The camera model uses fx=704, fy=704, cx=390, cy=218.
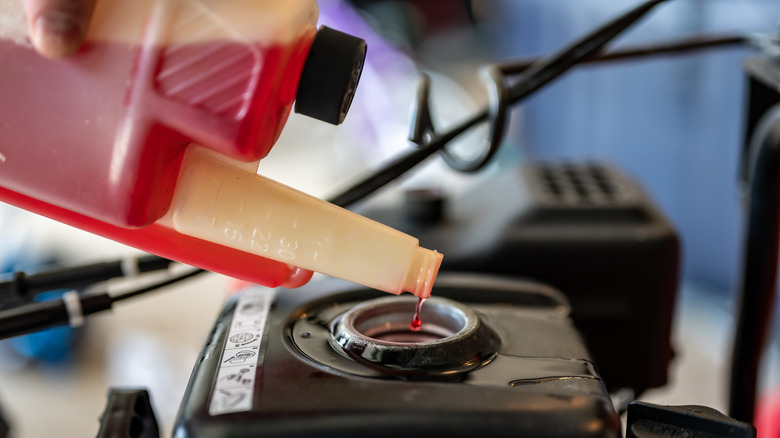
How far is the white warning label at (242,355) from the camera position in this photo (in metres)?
0.30

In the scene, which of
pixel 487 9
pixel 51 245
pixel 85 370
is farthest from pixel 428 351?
pixel 487 9

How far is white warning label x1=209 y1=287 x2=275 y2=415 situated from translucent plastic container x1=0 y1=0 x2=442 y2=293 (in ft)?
0.27

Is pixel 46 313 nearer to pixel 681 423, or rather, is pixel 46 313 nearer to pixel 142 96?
pixel 142 96

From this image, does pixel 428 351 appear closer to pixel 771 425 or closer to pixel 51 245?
pixel 771 425

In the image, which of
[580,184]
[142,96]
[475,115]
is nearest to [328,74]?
[142,96]

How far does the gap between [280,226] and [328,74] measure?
0.25ft

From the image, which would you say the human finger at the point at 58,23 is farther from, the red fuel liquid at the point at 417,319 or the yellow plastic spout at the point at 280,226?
the red fuel liquid at the point at 417,319

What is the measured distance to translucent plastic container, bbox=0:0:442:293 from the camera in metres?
0.25

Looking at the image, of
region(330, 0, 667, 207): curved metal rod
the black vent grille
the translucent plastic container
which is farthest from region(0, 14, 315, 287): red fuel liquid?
the black vent grille

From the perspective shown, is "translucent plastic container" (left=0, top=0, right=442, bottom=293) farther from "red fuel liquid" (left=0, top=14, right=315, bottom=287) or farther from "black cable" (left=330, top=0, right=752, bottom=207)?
"black cable" (left=330, top=0, right=752, bottom=207)

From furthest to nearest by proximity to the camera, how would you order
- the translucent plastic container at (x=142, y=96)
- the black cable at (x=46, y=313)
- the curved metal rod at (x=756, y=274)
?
the curved metal rod at (x=756, y=274)
the black cable at (x=46, y=313)
the translucent plastic container at (x=142, y=96)

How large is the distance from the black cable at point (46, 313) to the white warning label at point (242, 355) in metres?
0.07

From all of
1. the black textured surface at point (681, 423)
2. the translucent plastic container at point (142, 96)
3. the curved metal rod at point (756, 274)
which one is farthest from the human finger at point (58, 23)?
the curved metal rod at point (756, 274)

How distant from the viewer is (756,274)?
19.4 inches
